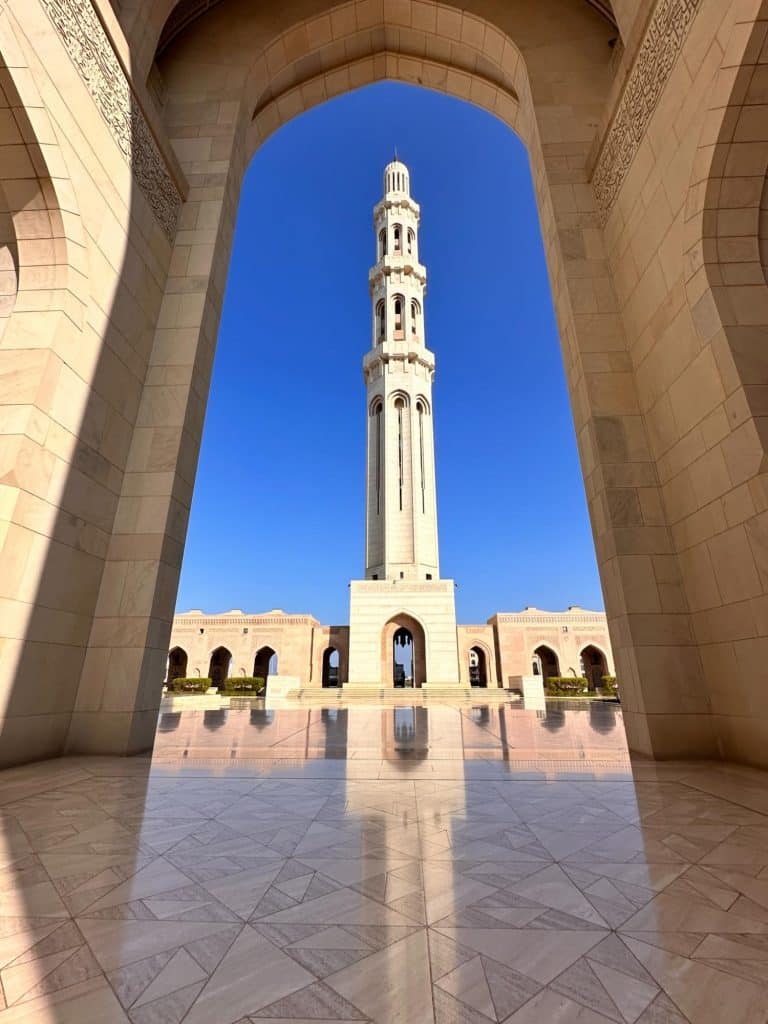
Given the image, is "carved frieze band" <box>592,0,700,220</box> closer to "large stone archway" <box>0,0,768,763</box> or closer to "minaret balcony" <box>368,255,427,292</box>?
"large stone archway" <box>0,0,768,763</box>

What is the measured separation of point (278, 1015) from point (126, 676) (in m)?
3.91

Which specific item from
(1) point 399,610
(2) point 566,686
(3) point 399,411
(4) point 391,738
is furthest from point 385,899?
(3) point 399,411

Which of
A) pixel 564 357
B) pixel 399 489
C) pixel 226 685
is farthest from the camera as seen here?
pixel 399 489

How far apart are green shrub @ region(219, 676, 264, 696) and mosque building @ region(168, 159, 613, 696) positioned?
1241 millimetres

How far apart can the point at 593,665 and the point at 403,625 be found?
44.0 feet

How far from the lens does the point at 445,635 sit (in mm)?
21266

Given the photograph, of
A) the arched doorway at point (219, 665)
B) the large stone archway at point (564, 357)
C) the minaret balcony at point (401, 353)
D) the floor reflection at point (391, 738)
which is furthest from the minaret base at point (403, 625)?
the large stone archway at point (564, 357)

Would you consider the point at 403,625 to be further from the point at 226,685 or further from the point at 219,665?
the point at 219,665

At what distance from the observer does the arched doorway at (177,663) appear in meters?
26.3

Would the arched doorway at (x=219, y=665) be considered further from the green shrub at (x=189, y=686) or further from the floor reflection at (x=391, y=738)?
the floor reflection at (x=391, y=738)

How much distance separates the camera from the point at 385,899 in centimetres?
166

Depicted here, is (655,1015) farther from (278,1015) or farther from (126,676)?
(126,676)

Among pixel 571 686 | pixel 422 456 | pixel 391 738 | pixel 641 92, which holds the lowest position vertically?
pixel 391 738

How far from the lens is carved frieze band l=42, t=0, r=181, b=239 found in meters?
4.51
